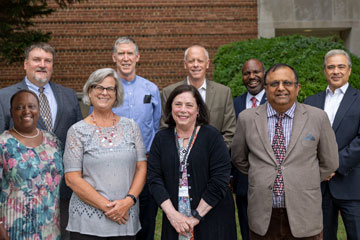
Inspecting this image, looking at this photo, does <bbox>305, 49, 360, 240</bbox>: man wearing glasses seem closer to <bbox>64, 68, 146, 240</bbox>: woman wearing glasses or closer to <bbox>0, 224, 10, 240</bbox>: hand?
<bbox>64, 68, 146, 240</bbox>: woman wearing glasses

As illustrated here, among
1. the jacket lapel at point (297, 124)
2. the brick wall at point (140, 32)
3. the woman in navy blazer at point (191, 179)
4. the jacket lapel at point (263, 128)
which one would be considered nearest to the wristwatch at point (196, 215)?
the woman in navy blazer at point (191, 179)

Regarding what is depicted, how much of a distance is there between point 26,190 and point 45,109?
943 millimetres

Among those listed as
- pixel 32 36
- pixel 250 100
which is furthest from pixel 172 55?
pixel 250 100

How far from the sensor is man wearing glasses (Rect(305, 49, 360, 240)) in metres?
3.68

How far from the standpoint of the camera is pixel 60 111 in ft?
12.5

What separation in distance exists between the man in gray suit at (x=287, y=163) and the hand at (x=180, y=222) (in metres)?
0.60

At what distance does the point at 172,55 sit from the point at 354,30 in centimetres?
597

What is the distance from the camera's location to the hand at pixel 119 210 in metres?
3.18

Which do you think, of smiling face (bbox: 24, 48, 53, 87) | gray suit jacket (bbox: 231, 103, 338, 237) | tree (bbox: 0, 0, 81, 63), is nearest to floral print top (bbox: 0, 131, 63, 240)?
smiling face (bbox: 24, 48, 53, 87)

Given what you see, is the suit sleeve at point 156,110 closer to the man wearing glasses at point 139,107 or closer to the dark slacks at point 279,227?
the man wearing glasses at point 139,107

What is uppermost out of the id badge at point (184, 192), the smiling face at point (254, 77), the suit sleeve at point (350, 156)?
the smiling face at point (254, 77)

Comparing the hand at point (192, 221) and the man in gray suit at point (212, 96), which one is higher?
the man in gray suit at point (212, 96)

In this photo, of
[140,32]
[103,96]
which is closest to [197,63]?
[103,96]

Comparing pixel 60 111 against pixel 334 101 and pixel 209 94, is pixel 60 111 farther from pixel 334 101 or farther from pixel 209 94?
pixel 334 101
